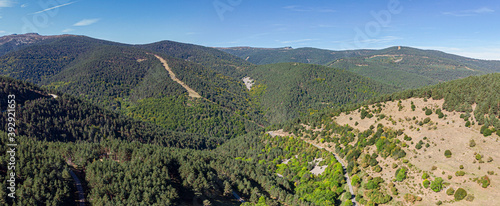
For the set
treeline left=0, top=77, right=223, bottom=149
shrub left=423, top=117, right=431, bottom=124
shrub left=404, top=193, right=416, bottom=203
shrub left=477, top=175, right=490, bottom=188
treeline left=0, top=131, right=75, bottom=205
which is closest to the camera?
treeline left=0, top=131, right=75, bottom=205

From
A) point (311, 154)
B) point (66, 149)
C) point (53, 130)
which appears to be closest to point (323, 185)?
point (311, 154)

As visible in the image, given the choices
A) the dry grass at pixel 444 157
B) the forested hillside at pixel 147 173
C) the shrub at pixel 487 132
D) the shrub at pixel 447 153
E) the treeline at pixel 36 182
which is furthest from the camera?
the shrub at pixel 447 153

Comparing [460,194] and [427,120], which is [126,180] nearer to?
[460,194]

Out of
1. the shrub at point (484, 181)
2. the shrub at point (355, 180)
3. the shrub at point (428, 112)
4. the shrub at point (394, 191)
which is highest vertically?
the shrub at point (428, 112)

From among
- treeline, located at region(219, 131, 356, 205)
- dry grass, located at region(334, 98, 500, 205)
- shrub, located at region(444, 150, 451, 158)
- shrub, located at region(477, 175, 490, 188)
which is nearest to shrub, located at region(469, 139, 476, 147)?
dry grass, located at region(334, 98, 500, 205)

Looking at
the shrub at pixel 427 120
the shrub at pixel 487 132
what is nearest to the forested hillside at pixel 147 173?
the shrub at pixel 427 120

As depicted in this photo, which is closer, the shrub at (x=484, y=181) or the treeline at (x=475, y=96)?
the shrub at (x=484, y=181)

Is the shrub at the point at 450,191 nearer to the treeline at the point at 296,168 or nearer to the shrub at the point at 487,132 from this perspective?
the shrub at the point at 487,132

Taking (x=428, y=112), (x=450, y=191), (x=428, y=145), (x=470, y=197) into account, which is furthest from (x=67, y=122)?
(x=428, y=112)

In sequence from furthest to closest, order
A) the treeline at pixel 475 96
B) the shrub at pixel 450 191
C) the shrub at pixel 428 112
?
1. the shrub at pixel 428 112
2. the treeline at pixel 475 96
3. the shrub at pixel 450 191

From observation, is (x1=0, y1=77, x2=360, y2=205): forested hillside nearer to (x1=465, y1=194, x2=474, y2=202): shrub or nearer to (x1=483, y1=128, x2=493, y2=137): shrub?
(x1=465, y1=194, x2=474, y2=202): shrub
